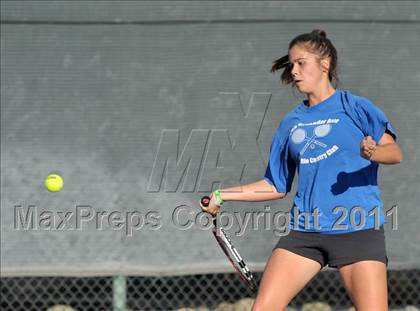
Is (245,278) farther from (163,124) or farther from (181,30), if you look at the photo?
(181,30)

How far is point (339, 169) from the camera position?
3773 millimetres

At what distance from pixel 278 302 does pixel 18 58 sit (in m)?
2.51

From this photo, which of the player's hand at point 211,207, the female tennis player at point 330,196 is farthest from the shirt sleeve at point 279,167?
the player's hand at point 211,207

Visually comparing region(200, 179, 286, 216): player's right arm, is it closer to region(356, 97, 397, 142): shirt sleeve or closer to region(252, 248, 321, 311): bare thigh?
region(252, 248, 321, 311): bare thigh

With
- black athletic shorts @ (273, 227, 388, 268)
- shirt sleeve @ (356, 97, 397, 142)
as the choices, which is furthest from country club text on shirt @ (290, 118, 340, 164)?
black athletic shorts @ (273, 227, 388, 268)

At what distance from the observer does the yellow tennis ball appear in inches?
209

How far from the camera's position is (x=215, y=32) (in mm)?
5332

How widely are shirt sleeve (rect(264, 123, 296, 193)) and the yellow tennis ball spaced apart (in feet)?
5.56

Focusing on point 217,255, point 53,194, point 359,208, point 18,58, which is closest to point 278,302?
point 359,208

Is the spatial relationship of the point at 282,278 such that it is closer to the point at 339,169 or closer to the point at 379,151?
the point at 339,169

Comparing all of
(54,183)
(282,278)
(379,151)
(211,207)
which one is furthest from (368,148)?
(54,183)

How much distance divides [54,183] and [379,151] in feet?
8.08

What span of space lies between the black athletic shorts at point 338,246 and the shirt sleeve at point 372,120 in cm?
42

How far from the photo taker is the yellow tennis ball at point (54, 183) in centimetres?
532
